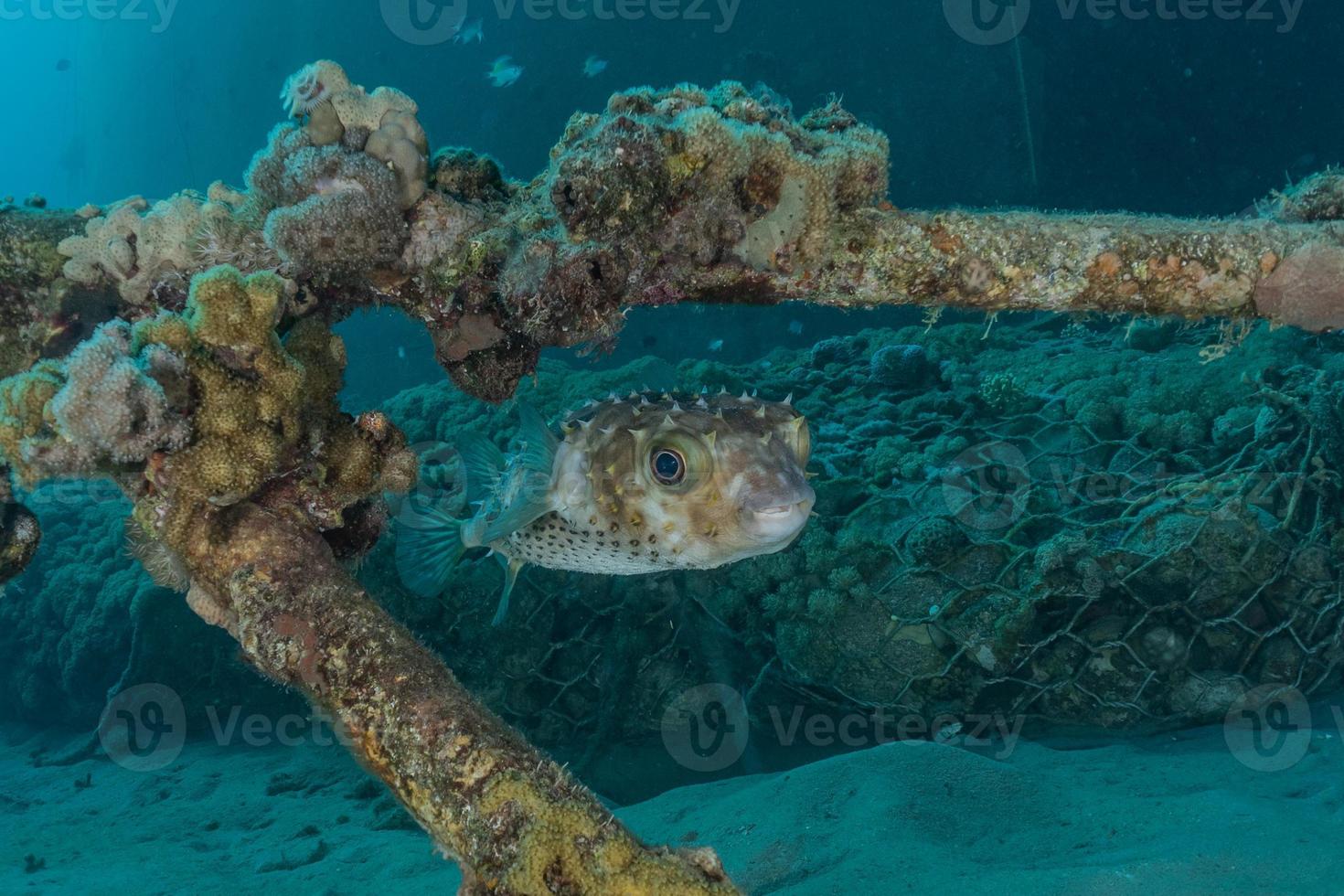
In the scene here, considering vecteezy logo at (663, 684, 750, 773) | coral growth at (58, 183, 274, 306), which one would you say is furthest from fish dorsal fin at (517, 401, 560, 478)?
vecteezy logo at (663, 684, 750, 773)

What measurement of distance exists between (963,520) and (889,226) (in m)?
3.66

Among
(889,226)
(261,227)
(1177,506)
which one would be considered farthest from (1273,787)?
(261,227)

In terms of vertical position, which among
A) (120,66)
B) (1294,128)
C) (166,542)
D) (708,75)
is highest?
(120,66)

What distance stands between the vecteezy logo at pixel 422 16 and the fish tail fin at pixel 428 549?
34.9 m

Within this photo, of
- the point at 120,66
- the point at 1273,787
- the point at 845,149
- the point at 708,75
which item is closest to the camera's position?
the point at 845,149

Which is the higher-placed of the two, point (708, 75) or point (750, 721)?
point (708, 75)

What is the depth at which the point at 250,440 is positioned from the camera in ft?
7.78

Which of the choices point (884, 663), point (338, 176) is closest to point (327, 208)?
point (338, 176)

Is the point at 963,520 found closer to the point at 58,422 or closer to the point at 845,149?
the point at 845,149

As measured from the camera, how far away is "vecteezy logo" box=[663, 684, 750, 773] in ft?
Answer: 21.4
